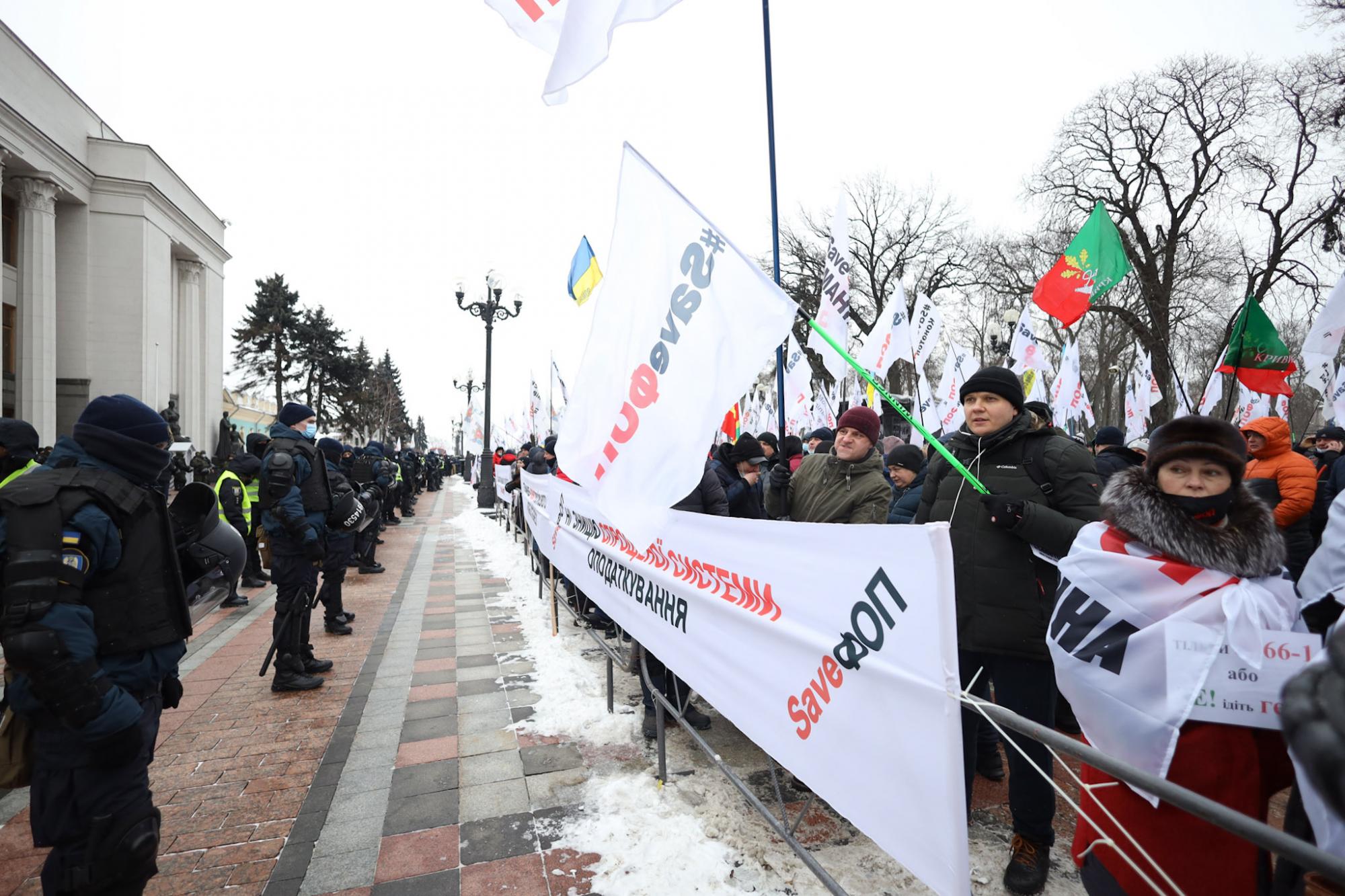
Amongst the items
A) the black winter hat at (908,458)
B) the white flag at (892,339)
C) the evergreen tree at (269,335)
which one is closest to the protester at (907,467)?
the black winter hat at (908,458)

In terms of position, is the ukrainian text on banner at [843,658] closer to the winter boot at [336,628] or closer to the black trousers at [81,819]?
the black trousers at [81,819]

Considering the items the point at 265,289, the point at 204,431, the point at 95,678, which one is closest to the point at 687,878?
the point at 95,678

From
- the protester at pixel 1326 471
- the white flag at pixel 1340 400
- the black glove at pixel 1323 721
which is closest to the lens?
the black glove at pixel 1323 721

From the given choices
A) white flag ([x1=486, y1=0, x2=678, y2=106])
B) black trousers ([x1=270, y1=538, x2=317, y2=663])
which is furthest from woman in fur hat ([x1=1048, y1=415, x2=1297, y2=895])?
black trousers ([x1=270, y1=538, x2=317, y2=663])

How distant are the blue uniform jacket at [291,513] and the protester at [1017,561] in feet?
14.8

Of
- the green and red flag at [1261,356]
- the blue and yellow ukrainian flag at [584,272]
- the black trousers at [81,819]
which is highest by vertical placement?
the blue and yellow ukrainian flag at [584,272]

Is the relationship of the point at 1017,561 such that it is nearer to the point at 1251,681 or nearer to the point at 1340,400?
the point at 1251,681

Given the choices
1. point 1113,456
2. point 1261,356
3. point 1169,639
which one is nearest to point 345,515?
point 1169,639

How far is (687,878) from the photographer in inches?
106

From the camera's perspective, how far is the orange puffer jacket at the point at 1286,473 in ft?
16.3

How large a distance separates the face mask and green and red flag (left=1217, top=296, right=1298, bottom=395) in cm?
605

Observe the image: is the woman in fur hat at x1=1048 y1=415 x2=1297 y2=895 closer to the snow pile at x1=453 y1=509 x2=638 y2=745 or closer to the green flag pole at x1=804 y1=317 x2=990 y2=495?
the green flag pole at x1=804 y1=317 x2=990 y2=495

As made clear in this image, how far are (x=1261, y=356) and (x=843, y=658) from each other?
294 inches

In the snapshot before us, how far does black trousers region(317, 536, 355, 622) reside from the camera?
6.32 metres
